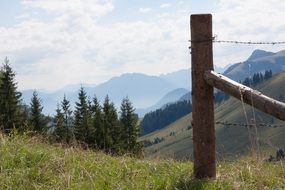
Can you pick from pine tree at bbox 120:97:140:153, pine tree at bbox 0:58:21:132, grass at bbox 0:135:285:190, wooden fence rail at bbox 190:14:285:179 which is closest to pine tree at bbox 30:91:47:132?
pine tree at bbox 0:58:21:132

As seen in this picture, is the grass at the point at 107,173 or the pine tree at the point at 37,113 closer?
the grass at the point at 107,173

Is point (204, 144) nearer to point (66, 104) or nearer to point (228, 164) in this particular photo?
point (228, 164)

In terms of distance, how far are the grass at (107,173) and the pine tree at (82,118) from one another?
33573 mm

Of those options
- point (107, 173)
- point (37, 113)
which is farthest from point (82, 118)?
point (107, 173)

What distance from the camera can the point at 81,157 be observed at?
7.88 meters

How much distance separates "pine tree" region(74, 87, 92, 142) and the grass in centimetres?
3357

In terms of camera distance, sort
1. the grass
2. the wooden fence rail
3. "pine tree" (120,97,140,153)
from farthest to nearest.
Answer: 1. "pine tree" (120,97,140,153)
2. the wooden fence rail
3. the grass

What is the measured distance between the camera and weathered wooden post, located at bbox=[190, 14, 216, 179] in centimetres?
681

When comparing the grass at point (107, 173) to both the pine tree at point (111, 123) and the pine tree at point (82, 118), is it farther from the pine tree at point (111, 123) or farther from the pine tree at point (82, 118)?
the pine tree at point (111, 123)

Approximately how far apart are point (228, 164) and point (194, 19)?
2.78 m

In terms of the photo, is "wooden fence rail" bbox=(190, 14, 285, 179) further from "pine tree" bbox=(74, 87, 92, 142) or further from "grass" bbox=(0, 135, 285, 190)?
"pine tree" bbox=(74, 87, 92, 142)

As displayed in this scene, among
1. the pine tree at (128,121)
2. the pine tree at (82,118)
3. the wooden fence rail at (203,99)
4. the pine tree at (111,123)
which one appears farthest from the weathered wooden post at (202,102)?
the pine tree at (128,121)

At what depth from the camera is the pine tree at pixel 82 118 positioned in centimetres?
5040

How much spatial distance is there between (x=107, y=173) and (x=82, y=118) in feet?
165
